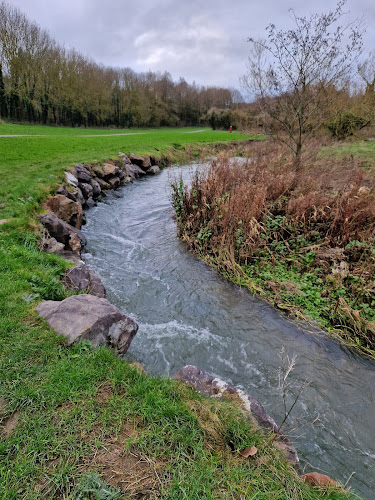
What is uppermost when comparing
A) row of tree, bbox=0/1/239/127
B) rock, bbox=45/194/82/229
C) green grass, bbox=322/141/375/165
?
row of tree, bbox=0/1/239/127

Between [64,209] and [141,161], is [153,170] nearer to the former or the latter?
[141,161]

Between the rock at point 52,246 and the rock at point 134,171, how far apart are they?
29.0 ft

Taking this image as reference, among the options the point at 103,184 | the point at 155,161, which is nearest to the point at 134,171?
the point at 155,161

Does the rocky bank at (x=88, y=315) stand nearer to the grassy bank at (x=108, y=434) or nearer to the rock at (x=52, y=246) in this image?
the rock at (x=52, y=246)

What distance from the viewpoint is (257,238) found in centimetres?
604

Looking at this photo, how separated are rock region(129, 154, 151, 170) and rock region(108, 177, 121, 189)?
9.51 feet

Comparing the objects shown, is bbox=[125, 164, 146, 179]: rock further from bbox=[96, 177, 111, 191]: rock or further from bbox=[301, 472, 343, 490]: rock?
bbox=[301, 472, 343, 490]: rock

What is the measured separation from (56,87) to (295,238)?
124ft

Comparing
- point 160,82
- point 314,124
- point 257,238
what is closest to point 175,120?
point 160,82

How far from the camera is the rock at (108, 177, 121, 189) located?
38.8ft

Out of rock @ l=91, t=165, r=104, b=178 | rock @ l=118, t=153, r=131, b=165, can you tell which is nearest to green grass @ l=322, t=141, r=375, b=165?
rock @ l=118, t=153, r=131, b=165

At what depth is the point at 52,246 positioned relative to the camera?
5.30 meters

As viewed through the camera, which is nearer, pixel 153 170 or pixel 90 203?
pixel 90 203

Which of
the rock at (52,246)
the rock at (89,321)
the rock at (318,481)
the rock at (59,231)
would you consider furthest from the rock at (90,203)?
the rock at (318,481)
